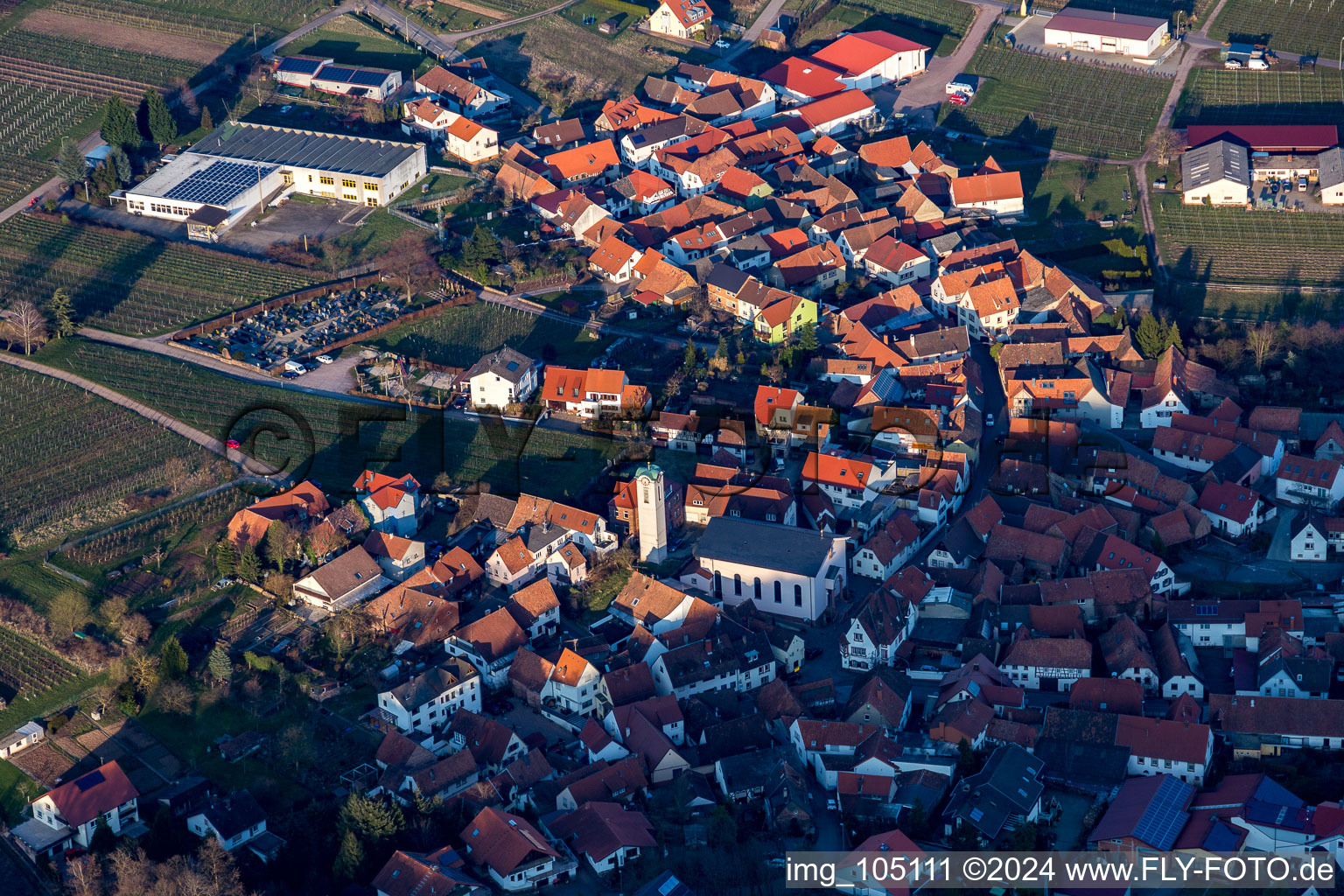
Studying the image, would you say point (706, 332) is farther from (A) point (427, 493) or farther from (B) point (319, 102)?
(B) point (319, 102)

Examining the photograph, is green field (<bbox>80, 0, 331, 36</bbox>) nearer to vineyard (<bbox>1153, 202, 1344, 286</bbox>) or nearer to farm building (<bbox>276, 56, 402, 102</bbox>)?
farm building (<bbox>276, 56, 402, 102</bbox>)

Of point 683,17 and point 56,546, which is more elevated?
point 683,17

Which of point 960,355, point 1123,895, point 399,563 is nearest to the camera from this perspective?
point 1123,895

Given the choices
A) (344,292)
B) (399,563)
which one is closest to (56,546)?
(399,563)

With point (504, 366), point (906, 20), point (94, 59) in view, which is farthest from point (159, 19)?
point (504, 366)

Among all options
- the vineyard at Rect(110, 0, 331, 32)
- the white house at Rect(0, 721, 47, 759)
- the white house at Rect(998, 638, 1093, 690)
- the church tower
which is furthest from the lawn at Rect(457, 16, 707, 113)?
the white house at Rect(0, 721, 47, 759)

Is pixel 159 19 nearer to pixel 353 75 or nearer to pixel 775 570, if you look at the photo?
pixel 353 75
